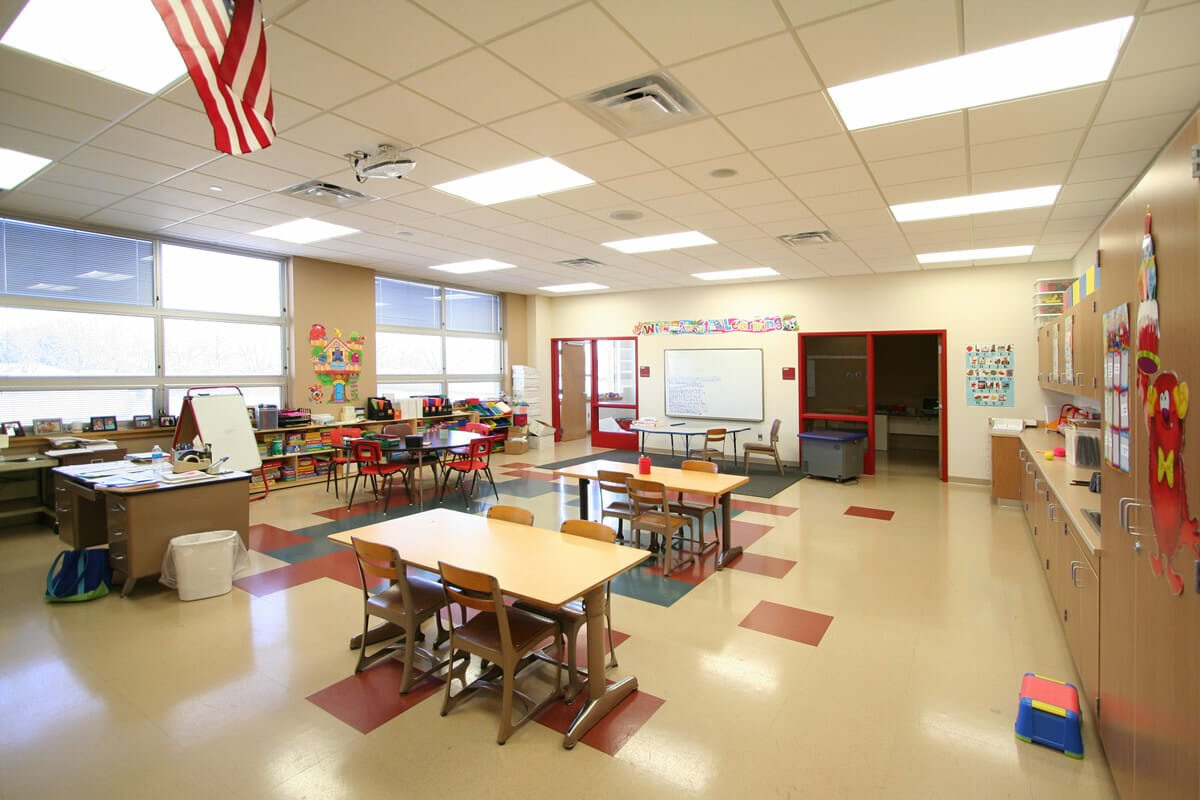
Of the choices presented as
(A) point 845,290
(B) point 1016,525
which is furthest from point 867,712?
Result: (A) point 845,290

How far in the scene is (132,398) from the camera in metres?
6.65

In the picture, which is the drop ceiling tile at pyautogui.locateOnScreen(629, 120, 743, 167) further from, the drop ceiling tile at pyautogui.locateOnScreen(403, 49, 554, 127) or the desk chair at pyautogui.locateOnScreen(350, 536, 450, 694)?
the desk chair at pyautogui.locateOnScreen(350, 536, 450, 694)

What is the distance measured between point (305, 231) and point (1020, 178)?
6811 mm

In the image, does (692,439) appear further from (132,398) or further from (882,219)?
(132,398)

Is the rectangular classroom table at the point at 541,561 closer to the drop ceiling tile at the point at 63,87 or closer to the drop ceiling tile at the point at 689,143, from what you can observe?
the drop ceiling tile at the point at 689,143

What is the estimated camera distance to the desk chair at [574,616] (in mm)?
Result: 2785

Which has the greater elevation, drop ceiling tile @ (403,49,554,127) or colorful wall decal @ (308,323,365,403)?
drop ceiling tile @ (403,49,554,127)

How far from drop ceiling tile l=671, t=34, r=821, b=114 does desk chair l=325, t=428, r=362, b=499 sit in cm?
585

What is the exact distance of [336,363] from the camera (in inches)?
329

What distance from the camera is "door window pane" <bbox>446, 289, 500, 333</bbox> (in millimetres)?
10492

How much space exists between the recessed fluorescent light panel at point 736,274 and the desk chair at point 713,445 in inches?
95.6

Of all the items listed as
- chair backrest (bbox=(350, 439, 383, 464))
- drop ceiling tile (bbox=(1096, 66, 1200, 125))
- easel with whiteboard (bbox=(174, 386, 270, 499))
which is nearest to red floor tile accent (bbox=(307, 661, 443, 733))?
chair backrest (bbox=(350, 439, 383, 464))

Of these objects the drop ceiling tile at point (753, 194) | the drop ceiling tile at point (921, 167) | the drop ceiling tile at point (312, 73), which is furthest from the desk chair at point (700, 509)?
the drop ceiling tile at point (312, 73)

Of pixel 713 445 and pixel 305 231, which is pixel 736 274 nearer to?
pixel 713 445
